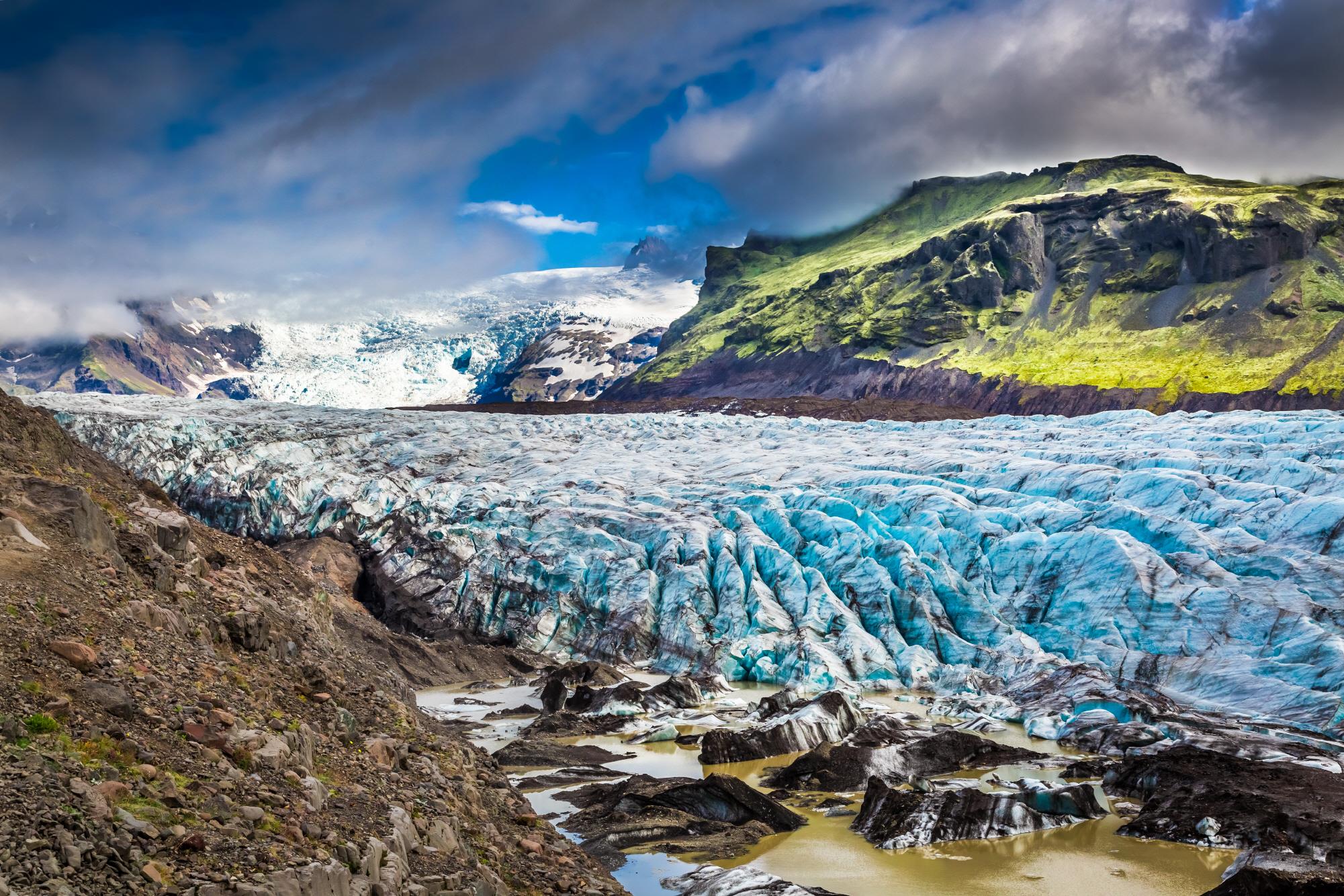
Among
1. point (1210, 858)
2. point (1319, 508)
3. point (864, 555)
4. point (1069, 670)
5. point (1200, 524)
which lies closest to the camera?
point (1210, 858)

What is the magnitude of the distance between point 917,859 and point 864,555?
20.9 metres

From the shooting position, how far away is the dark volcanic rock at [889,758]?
23.1 meters

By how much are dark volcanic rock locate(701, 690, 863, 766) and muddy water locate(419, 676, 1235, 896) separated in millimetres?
4190

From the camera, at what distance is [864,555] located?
128ft

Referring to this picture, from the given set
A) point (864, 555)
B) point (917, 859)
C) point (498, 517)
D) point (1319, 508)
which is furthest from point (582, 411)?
point (917, 859)

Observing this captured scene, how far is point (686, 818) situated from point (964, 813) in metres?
5.51

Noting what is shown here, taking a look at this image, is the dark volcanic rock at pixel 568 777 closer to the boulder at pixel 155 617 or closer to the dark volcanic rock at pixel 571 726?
the dark volcanic rock at pixel 571 726

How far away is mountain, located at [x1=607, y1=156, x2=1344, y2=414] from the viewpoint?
4916 inches

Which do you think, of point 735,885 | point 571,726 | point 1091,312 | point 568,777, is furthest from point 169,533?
point 1091,312

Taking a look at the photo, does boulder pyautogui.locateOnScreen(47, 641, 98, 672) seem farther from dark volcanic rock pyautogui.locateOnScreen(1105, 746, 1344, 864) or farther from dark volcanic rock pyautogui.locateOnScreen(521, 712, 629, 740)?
dark volcanic rock pyautogui.locateOnScreen(521, 712, 629, 740)

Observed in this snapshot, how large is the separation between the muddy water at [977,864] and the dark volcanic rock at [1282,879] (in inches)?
58.2

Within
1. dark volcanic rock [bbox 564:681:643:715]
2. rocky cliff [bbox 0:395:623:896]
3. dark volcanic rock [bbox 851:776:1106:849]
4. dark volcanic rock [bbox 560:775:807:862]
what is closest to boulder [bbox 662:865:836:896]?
dark volcanic rock [bbox 560:775:807:862]

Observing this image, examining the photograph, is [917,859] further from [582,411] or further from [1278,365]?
[1278,365]

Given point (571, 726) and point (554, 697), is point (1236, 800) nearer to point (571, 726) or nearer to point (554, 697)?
point (571, 726)
